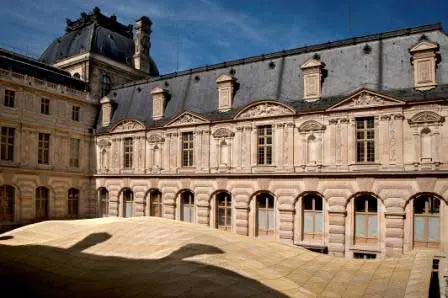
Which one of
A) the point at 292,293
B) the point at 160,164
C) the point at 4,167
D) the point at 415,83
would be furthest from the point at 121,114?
the point at 292,293

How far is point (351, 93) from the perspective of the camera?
89.1 feet

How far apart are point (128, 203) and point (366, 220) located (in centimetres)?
2201

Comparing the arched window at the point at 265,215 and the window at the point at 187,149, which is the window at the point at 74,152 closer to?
the window at the point at 187,149

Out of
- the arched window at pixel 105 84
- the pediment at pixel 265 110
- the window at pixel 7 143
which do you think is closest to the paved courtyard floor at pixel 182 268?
the pediment at pixel 265 110

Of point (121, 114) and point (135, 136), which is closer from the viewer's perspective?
point (135, 136)

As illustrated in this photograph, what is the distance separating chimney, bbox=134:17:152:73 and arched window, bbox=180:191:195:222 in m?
21.9

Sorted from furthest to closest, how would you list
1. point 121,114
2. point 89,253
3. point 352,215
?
point 121,114 → point 352,215 → point 89,253

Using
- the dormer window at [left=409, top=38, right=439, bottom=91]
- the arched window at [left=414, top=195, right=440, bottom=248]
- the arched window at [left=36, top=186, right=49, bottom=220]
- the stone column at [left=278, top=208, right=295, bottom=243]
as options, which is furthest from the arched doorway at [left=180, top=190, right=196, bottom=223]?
the dormer window at [left=409, top=38, right=439, bottom=91]

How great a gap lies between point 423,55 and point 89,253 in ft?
73.7

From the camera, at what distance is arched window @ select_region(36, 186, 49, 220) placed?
3750 centimetres

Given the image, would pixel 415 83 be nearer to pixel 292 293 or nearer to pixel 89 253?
pixel 292 293

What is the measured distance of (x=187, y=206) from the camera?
3450cm

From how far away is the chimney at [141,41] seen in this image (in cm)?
4997

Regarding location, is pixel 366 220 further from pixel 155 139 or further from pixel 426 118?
pixel 155 139
